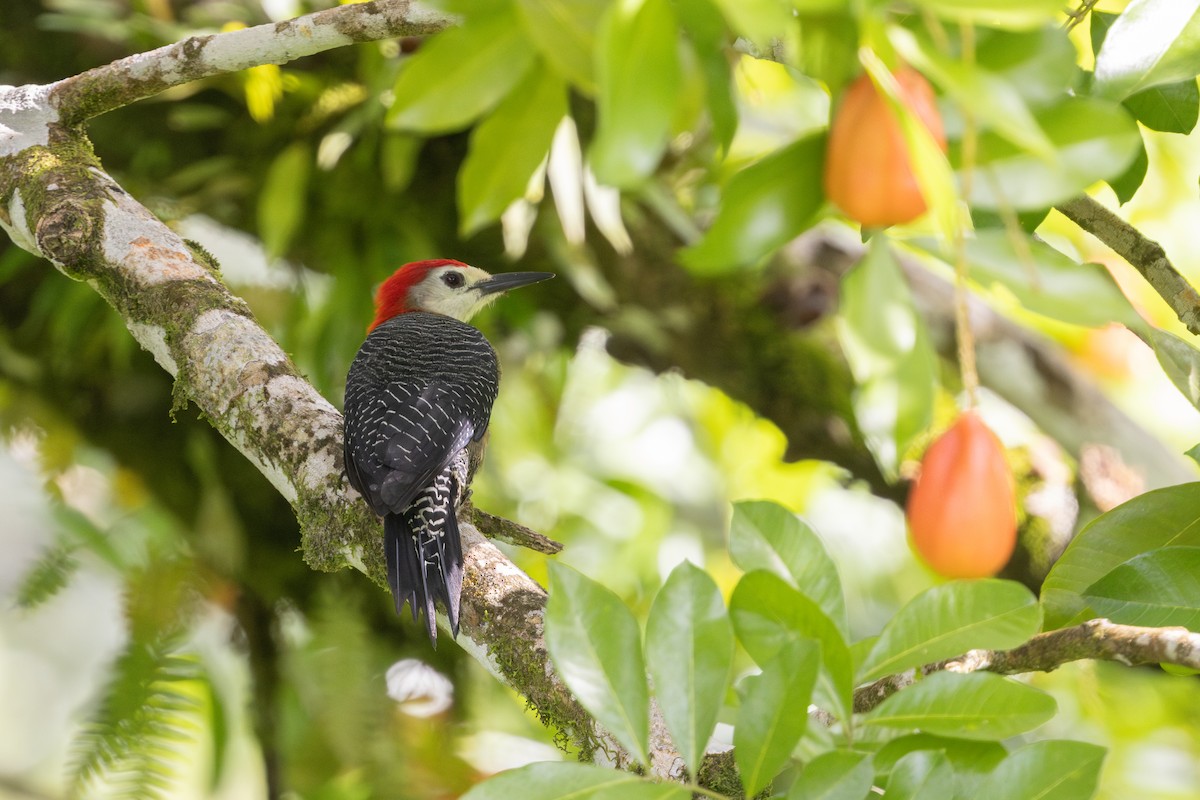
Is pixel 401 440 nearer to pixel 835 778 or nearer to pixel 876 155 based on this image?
pixel 835 778

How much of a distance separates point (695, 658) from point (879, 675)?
0.52 ft

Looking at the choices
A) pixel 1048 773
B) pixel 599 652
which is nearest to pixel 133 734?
pixel 599 652

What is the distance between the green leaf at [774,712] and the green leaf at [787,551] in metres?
0.11

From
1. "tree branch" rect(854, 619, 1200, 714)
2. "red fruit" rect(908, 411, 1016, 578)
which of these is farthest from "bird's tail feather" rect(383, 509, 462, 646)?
"red fruit" rect(908, 411, 1016, 578)

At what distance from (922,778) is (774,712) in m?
0.15

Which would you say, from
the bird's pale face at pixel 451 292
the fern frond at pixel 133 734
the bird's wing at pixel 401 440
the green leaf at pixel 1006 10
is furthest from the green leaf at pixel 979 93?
the fern frond at pixel 133 734

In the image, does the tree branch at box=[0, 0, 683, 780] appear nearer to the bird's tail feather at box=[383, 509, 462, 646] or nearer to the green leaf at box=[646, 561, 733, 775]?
the bird's tail feather at box=[383, 509, 462, 646]

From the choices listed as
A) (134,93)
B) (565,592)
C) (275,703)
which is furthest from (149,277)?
(275,703)

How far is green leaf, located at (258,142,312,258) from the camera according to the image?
305 cm

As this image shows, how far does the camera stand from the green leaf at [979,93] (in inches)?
24.1

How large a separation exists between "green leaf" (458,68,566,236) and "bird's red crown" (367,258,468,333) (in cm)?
192

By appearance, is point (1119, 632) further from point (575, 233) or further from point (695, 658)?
point (575, 233)

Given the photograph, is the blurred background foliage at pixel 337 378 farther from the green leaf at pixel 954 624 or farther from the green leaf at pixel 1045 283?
the green leaf at pixel 1045 283

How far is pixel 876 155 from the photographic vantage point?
0.71 m
